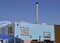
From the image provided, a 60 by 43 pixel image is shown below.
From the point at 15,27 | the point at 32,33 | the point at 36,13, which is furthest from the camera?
the point at 36,13

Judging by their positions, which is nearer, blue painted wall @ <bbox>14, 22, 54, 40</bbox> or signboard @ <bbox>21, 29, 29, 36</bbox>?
signboard @ <bbox>21, 29, 29, 36</bbox>

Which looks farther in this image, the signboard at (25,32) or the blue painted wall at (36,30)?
the blue painted wall at (36,30)

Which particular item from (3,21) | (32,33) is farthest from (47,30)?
(3,21)

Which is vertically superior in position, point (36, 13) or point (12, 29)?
point (36, 13)

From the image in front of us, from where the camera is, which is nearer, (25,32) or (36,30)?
(25,32)

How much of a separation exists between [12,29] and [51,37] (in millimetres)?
4620

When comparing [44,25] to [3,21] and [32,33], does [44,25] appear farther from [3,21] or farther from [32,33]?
[3,21]

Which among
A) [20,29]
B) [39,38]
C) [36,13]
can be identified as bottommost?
[39,38]

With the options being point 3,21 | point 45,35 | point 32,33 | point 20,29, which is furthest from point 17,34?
point 3,21

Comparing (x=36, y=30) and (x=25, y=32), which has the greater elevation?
(x=36, y=30)

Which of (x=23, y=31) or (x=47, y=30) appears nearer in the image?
(x=23, y=31)

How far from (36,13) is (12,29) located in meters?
4.82

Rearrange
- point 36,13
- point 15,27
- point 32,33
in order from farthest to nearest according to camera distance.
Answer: point 36,13 → point 32,33 → point 15,27

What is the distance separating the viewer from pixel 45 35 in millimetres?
16875
